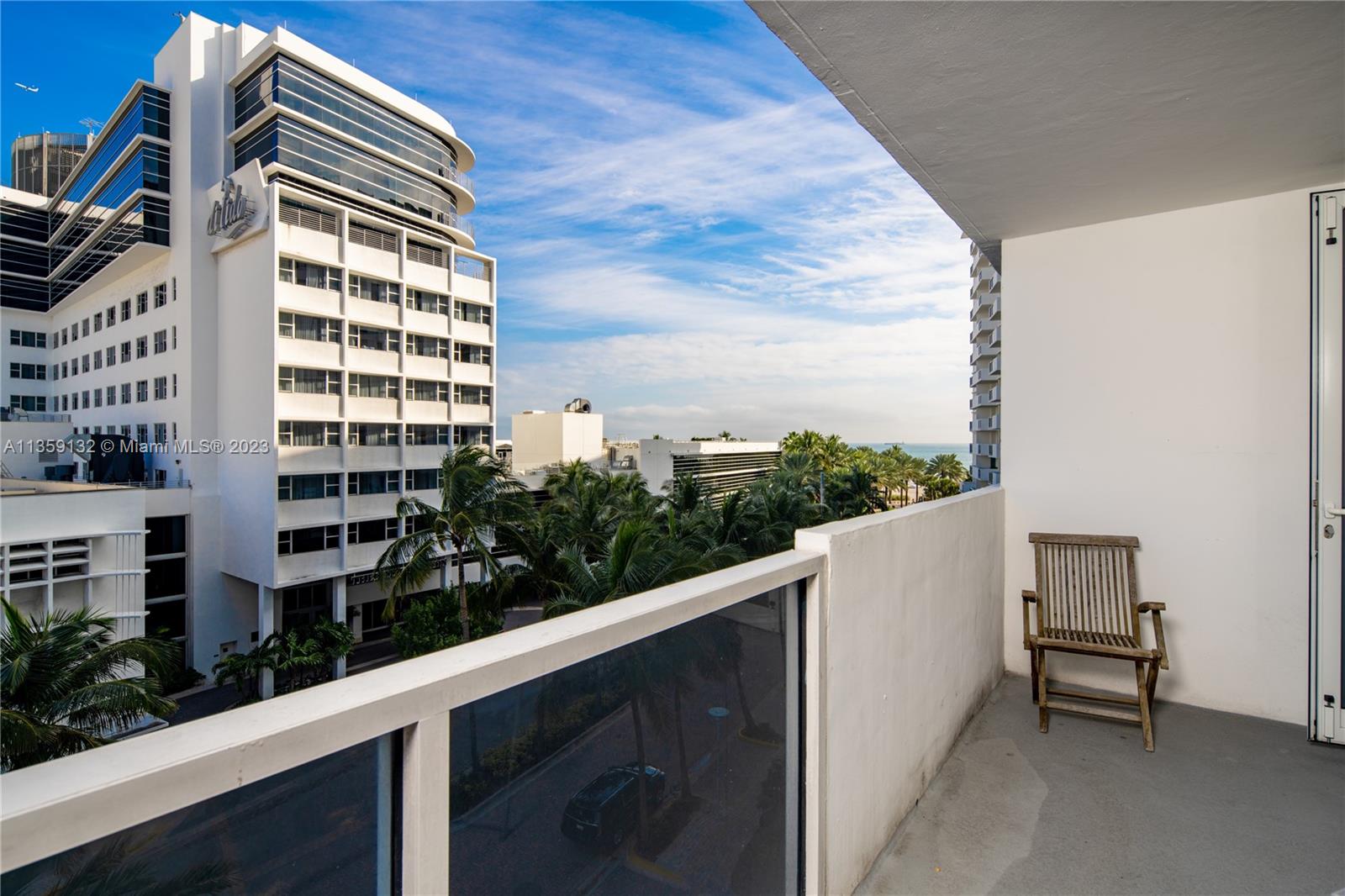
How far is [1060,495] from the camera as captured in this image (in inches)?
155

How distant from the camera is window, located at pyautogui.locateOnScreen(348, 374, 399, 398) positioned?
78.5 ft

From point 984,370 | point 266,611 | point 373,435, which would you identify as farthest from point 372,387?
point 984,370

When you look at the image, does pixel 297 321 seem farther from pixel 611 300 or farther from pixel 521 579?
pixel 611 300

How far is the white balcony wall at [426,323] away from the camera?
2581 cm

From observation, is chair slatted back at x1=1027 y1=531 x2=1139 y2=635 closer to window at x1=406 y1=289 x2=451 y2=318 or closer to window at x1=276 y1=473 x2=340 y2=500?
window at x1=276 y1=473 x2=340 y2=500

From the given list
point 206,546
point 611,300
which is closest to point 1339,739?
point 206,546

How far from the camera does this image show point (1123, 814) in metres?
2.51

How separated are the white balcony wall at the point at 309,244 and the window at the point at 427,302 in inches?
124

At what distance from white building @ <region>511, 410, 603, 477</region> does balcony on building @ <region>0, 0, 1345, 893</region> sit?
38602 millimetres

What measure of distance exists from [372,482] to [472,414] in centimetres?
574

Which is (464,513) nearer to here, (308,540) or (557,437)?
(308,540)

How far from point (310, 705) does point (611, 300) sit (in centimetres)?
4368

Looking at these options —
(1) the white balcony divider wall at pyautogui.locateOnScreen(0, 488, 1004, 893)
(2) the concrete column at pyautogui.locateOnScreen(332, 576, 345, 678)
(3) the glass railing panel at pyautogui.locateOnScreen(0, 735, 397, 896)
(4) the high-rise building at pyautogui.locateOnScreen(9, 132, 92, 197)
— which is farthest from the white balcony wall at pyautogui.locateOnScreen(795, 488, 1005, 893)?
(4) the high-rise building at pyautogui.locateOnScreen(9, 132, 92, 197)

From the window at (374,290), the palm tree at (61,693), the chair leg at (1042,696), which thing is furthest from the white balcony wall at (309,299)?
the chair leg at (1042,696)
